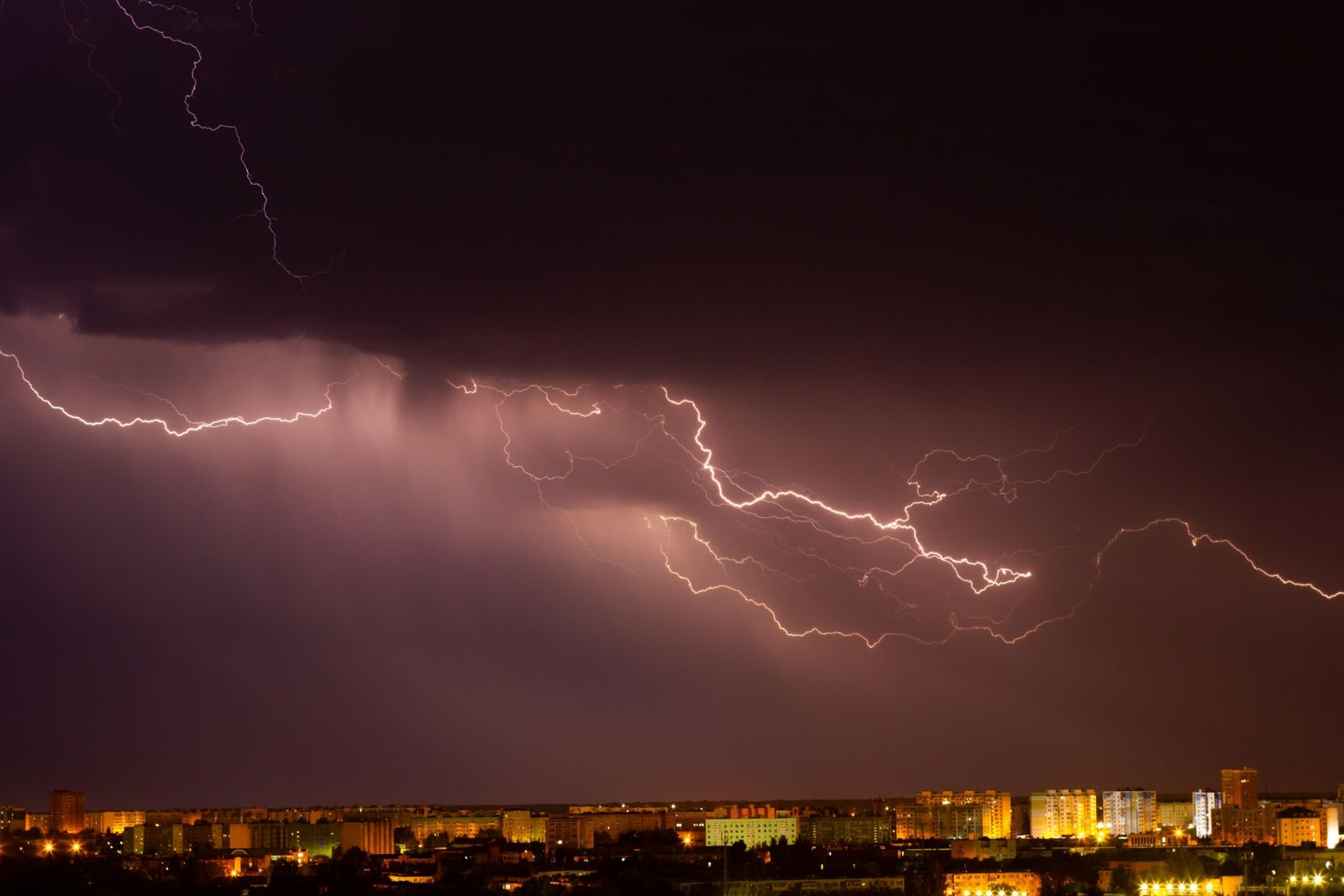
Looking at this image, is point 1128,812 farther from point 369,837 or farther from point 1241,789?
point 369,837

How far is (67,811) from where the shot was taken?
64.9 m

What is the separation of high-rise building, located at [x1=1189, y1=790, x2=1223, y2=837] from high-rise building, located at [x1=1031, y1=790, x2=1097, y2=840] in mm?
3489

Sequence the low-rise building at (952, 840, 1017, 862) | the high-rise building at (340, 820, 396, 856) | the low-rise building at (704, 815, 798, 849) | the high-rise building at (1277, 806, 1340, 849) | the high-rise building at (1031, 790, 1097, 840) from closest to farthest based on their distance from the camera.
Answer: the low-rise building at (952, 840, 1017, 862) < the high-rise building at (1277, 806, 1340, 849) < the high-rise building at (340, 820, 396, 856) < the low-rise building at (704, 815, 798, 849) < the high-rise building at (1031, 790, 1097, 840)

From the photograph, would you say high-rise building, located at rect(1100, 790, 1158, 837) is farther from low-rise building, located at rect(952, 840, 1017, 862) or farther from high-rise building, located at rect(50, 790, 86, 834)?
high-rise building, located at rect(50, 790, 86, 834)

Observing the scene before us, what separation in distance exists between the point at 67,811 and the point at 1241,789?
38.1 meters

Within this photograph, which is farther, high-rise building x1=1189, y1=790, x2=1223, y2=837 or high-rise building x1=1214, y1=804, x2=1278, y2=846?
high-rise building x1=1189, y1=790, x2=1223, y2=837

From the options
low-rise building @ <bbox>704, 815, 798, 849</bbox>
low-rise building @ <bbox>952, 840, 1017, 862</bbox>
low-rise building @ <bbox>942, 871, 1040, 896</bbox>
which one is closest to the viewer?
low-rise building @ <bbox>942, 871, 1040, 896</bbox>

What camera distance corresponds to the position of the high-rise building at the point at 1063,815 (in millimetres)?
69500

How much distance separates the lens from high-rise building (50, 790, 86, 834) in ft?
208

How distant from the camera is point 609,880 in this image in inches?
1510

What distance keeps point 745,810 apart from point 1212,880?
134ft

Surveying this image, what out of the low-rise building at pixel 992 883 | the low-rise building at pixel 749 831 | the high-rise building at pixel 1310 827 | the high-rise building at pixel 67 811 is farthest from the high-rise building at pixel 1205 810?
the high-rise building at pixel 67 811

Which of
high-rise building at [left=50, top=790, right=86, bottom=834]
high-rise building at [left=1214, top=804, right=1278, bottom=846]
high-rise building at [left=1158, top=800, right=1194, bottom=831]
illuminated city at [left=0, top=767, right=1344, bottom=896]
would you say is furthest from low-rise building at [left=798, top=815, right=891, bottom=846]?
high-rise building at [left=50, top=790, right=86, bottom=834]

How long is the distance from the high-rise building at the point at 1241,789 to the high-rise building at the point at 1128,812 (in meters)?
6.25
